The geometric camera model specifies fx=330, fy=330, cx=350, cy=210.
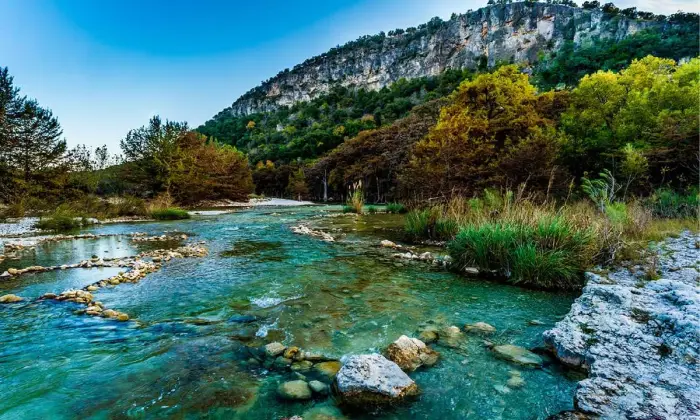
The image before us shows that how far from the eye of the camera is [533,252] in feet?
19.0

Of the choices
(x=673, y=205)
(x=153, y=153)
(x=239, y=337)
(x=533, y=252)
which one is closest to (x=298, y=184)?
(x=153, y=153)

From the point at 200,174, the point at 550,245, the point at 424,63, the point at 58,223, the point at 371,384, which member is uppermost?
the point at 424,63

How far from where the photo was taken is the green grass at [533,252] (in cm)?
564

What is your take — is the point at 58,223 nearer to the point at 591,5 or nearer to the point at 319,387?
the point at 319,387

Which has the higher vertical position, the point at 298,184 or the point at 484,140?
the point at 484,140

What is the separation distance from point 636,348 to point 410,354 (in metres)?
2.05

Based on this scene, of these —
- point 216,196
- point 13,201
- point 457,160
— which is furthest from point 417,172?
point 216,196

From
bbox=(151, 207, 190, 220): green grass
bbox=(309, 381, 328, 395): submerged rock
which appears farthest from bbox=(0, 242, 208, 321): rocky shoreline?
bbox=(151, 207, 190, 220): green grass

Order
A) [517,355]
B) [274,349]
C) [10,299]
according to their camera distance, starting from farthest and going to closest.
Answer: [10,299], [274,349], [517,355]

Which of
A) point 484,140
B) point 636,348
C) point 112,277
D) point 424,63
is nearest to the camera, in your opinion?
point 636,348

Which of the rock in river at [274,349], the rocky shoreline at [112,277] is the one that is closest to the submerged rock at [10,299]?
the rocky shoreline at [112,277]

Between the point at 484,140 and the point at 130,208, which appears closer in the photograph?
the point at 484,140

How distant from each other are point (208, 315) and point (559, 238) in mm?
5978

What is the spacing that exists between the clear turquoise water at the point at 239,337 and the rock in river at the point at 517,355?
13 cm
